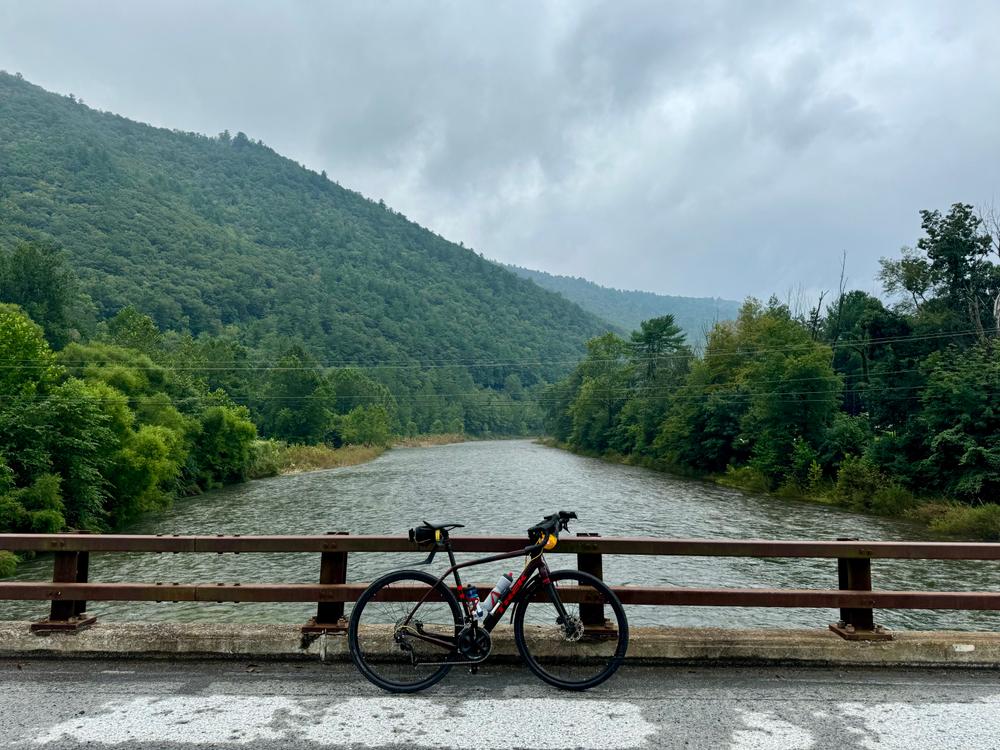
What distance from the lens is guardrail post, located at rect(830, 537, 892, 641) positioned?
197 inches

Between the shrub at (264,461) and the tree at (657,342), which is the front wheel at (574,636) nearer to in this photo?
the shrub at (264,461)

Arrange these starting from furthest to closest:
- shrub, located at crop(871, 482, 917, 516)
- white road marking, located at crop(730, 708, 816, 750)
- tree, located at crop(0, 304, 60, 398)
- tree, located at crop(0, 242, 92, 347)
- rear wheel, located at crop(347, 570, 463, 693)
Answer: tree, located at crop(0, 242, 92, 347) → shrub, located at crop(871, 482, 917, 516) → tree, located at crop(0, 304, 60, 398) → rear wheel, located at crop(347, 570, 463, 693) → white road marking, located at crop(730, 708, 816, 750)

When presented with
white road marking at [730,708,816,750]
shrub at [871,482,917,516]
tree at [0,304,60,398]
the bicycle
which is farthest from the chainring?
shrub at [871,482,917,516]

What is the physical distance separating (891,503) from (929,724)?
2950 centimetres

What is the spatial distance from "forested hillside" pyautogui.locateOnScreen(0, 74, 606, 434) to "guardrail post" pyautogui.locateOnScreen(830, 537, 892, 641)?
83.0 meters

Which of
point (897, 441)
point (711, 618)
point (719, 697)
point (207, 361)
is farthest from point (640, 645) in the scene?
point (207, 361)

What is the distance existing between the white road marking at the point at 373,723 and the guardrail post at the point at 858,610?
2.09 meters

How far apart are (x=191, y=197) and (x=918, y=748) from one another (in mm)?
201327

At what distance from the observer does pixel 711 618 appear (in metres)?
13.2

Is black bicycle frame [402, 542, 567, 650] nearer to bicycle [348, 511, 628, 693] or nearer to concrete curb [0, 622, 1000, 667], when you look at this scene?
bicycle [348, 511, 628, 693]

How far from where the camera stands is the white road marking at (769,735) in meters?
3.61

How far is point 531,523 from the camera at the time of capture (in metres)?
25.0

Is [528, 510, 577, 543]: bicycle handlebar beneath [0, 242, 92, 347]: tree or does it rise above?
beneath

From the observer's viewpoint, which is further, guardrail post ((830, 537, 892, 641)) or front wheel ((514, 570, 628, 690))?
guardrail post ((830, 537, 892, 641))
